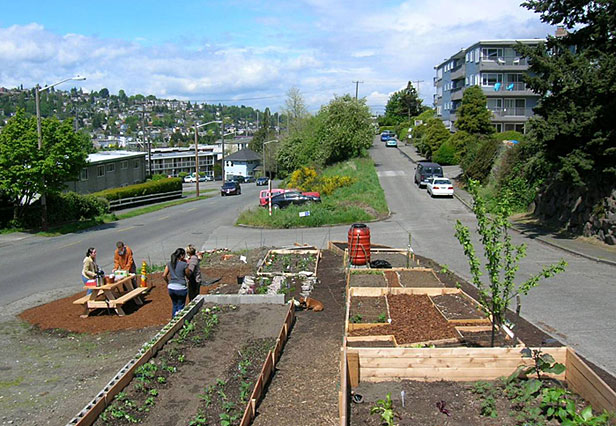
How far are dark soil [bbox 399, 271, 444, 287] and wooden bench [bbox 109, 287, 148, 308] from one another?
6733 millimetres

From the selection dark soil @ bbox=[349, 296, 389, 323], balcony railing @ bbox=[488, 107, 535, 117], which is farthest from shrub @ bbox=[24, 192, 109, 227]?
balcony railing @ bbox=[488, 107, 535, 117]

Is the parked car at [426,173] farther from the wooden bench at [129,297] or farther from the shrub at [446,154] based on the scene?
the wooden bench at [129,297]

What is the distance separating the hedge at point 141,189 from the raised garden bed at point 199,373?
1300 inches

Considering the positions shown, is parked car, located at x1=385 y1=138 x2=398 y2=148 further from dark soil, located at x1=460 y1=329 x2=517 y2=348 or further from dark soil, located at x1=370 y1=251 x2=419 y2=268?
dark soil, located at x1=460 y1=329 x2=517 y2=348

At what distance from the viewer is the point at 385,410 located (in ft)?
23.8

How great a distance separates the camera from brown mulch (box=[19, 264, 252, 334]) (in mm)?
13594

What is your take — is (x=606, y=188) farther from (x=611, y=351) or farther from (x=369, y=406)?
(x=369, y=406)

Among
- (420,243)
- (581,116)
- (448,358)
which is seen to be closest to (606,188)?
(581,116)

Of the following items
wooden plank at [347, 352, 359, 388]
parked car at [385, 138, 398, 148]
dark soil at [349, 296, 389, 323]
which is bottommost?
dark soil at [349, 296, 389, 323]

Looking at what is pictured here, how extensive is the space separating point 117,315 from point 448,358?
8.78 m

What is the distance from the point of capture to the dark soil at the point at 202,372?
7.88m

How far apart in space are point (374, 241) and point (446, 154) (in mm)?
34561

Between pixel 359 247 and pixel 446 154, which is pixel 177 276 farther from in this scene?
pixel 446 154

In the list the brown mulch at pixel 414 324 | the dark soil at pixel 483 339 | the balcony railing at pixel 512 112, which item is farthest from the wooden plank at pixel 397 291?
the balcony railing at pixel 512 112
